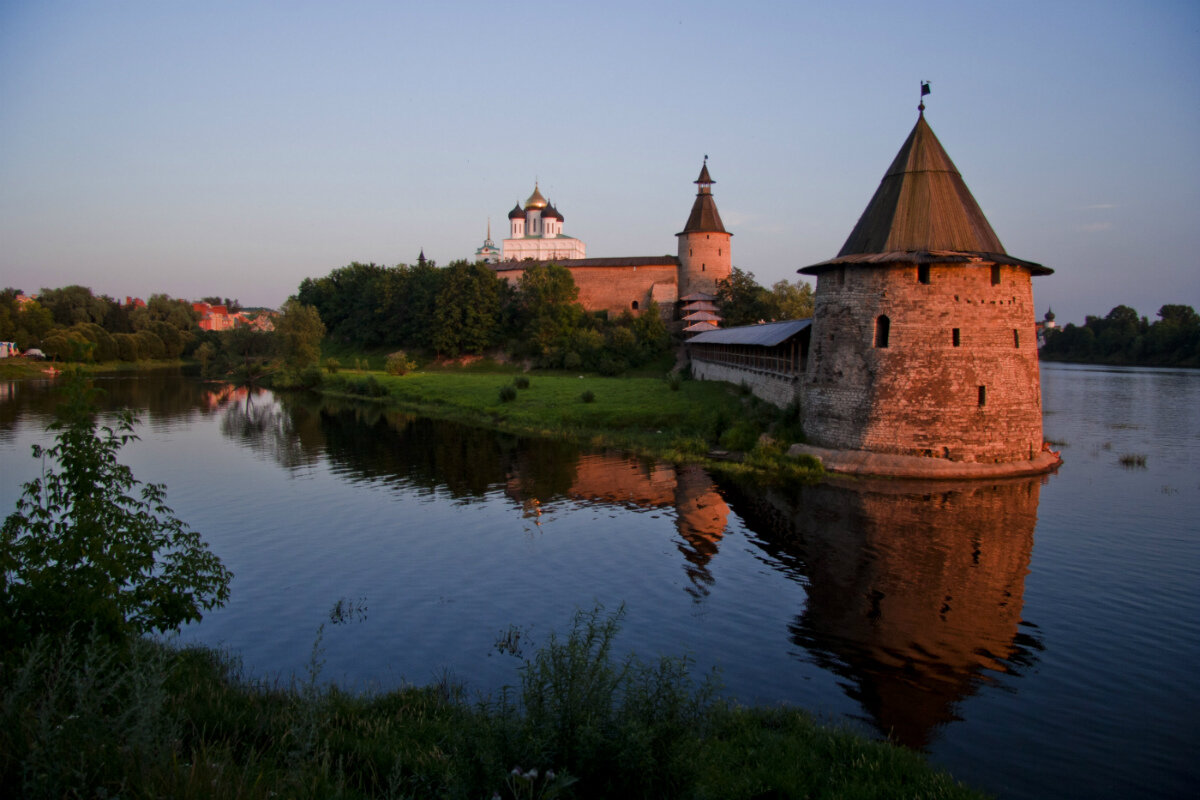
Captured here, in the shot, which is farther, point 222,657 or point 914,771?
point 222,657

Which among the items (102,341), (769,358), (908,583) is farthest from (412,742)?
(102,341)

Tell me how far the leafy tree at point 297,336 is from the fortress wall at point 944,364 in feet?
122

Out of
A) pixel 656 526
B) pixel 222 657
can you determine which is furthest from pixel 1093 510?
pixel 222 657

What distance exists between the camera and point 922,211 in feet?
58.6

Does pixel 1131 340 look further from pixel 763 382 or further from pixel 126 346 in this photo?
pixel 126 346

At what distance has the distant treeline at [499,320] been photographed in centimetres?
4438

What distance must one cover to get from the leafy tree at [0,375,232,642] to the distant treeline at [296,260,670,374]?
1429 inches

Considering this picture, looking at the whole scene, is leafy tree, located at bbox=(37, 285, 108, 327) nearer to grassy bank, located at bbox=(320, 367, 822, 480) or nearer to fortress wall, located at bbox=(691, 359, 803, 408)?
grassy bank, located at bbox=(320, 367, 822, 480)

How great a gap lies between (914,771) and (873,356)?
44.2 feet

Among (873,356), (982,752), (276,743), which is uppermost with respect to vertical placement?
(873,356)

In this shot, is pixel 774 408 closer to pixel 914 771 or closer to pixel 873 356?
pixel 873 356

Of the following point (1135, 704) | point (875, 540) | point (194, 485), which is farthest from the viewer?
point (194, 485)

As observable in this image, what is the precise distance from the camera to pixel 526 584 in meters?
10.8

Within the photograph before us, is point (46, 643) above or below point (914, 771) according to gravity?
above
